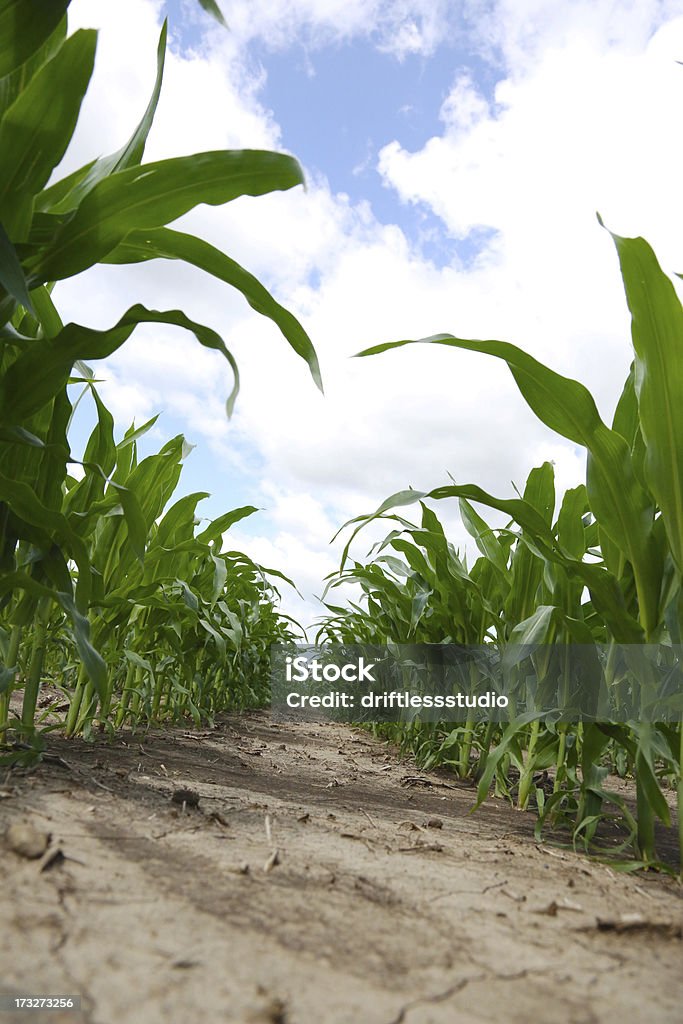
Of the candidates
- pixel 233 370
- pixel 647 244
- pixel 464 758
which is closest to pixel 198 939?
Answer: pixel 233 370

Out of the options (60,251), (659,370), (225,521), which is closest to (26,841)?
(60,251)

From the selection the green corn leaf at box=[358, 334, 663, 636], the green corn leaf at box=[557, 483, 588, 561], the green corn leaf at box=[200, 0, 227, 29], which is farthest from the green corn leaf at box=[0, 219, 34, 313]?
the green corn leaf at box=[557, 483, 588, 561]

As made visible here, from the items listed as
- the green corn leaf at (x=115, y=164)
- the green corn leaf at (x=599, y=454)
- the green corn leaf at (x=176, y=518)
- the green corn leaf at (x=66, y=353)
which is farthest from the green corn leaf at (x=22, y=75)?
the green corn leaf at (x=176, y=518)

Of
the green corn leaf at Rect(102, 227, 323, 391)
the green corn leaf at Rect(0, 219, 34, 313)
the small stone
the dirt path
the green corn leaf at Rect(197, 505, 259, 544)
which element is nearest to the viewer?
the dirt path

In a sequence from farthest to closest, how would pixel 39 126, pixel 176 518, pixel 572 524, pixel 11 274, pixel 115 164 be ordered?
pixel 176 518, pixel 572 524, pixel 115 164, pixel 39 126, pixel 11 274

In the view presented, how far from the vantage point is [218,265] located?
102 cm

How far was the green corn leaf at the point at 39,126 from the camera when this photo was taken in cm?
96

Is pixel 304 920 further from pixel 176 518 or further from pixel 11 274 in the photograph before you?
pixel 176 518

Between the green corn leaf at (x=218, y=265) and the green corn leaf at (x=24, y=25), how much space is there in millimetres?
269

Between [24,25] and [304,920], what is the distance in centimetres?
117

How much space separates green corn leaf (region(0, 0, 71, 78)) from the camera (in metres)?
0.90

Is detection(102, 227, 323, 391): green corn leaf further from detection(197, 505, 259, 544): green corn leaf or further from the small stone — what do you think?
detection(197, 505, 259, 544): green corn leaf

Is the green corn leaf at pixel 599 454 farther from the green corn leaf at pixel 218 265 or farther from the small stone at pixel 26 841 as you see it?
the small stone at pixel 26 841

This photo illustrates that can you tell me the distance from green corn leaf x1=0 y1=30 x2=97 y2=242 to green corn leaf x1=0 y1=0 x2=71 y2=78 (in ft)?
0.10
